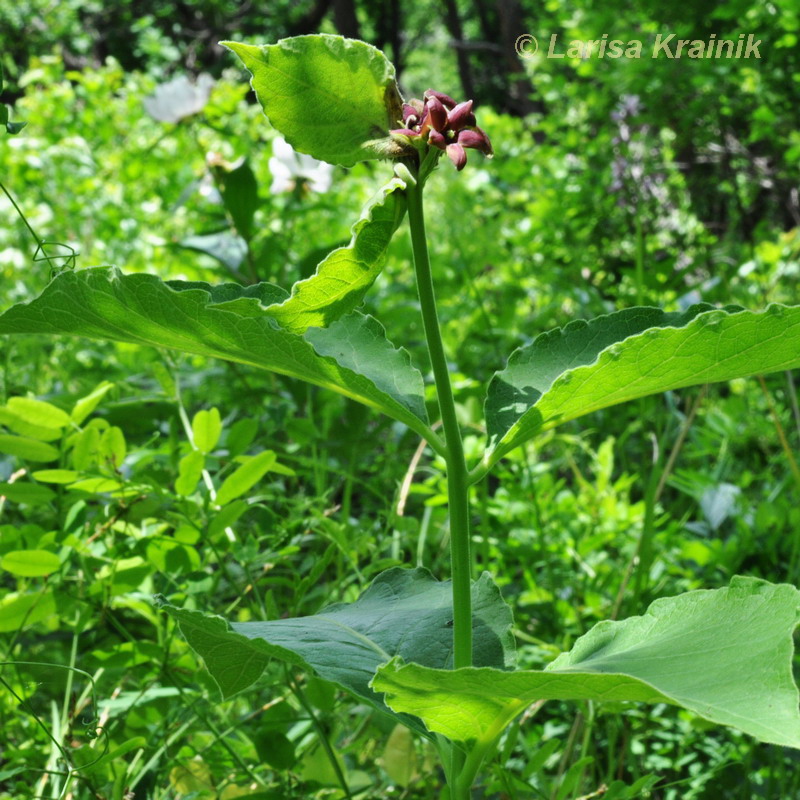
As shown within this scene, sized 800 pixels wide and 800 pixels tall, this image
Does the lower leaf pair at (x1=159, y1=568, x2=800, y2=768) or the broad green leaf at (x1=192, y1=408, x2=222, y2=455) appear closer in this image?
the lower leaf pair at (x1=159, y1=568, x2=800, y2=768)

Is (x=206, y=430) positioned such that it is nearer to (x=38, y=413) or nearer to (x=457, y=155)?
(x=38, y=413)

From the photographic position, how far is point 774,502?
1.49m

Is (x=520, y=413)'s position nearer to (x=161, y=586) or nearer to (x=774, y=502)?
(x=161, y=586)

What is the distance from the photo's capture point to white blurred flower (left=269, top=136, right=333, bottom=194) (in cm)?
181

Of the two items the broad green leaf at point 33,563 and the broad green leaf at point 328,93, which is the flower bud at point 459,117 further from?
the broad green leaf at point 33,563

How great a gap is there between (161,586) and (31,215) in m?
1.88

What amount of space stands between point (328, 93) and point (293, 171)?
1388 millimetres

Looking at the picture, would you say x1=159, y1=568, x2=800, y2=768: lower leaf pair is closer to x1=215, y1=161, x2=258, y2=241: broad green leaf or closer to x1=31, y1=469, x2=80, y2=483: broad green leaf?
x1=31, y1=469, x2=80, y2=483: broad green leaf

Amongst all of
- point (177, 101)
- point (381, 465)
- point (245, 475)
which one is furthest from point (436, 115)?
point (177, 101)

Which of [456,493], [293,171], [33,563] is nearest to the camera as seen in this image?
[456,493]

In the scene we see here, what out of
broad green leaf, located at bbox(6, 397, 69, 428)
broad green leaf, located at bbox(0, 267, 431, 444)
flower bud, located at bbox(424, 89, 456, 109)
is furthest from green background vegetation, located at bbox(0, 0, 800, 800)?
flower bud, located at bbox(424, 89, 456, 109)

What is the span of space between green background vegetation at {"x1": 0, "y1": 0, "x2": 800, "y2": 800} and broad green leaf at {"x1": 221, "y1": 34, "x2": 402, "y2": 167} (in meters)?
0.35

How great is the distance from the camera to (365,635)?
62cm

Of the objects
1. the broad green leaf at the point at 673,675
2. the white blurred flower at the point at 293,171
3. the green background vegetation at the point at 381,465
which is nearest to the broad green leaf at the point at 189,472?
the green background vegetation at the point at 381,465
